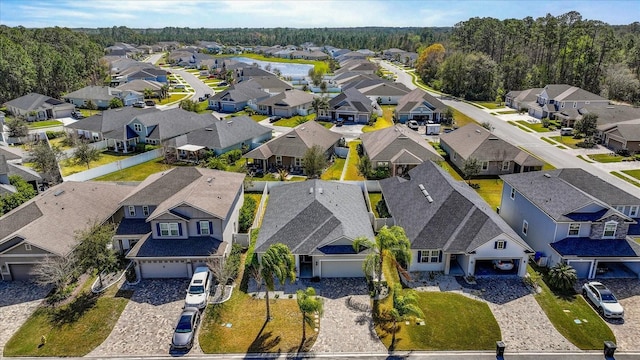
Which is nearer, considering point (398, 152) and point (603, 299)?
point (603, 299)

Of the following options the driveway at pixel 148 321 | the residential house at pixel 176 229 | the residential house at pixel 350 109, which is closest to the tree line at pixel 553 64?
the residential house at pixel 350 109

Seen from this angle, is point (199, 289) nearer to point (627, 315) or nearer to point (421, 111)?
point (627, 315)

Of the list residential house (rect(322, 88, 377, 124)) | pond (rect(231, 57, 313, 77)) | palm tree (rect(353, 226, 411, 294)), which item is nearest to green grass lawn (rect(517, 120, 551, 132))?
residential house (rect(322, 88, 377, 124))

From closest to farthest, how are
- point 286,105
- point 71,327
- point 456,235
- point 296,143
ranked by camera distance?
1. point 71,327
2. point 456,235
3. point 296,143
4. point 286,105

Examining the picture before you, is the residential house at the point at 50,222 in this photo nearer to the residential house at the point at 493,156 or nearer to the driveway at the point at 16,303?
the driveway at the point at 16,303

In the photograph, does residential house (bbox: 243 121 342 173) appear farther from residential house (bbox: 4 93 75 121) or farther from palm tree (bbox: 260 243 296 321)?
residential house (bbox: 4 93 75 121)

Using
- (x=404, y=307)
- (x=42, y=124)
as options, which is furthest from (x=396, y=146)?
(x=42, y=124)

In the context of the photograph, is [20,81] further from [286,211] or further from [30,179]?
[286,211]

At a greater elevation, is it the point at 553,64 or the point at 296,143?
the point at 553,64
